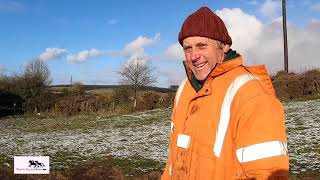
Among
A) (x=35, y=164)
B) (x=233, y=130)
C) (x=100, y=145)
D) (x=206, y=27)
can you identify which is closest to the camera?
(x=233, y=130)

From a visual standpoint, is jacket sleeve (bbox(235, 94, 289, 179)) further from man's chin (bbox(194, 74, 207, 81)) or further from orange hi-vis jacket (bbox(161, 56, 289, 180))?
man's chin (bbox(194, 74, 207, 81))

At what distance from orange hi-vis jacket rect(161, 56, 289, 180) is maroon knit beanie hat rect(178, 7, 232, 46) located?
16 centimetres

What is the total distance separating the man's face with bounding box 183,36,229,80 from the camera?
2.47m

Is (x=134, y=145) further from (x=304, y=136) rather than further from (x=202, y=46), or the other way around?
(x=202, y=46)

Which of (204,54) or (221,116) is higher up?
(204,54)

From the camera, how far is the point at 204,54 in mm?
2477

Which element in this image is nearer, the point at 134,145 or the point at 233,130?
the point at 233,130

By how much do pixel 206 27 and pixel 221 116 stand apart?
1.64 feet

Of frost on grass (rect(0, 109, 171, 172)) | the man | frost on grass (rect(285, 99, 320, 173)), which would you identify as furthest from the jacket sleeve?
frost on grass (rect(0, 109, 171, 172))

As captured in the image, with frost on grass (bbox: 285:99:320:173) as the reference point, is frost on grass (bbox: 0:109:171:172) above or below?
below

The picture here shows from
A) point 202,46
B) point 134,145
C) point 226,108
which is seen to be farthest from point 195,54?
point 134,145

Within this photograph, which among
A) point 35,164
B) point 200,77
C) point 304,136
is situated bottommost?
point 304,136

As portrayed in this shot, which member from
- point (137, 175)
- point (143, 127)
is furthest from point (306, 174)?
point (143, 127)

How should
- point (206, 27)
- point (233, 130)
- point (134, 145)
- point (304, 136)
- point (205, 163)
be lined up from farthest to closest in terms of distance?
point (134, 145) → point (304, 136) → point (206, 27) → point (205, 163) → point (233, 130)
